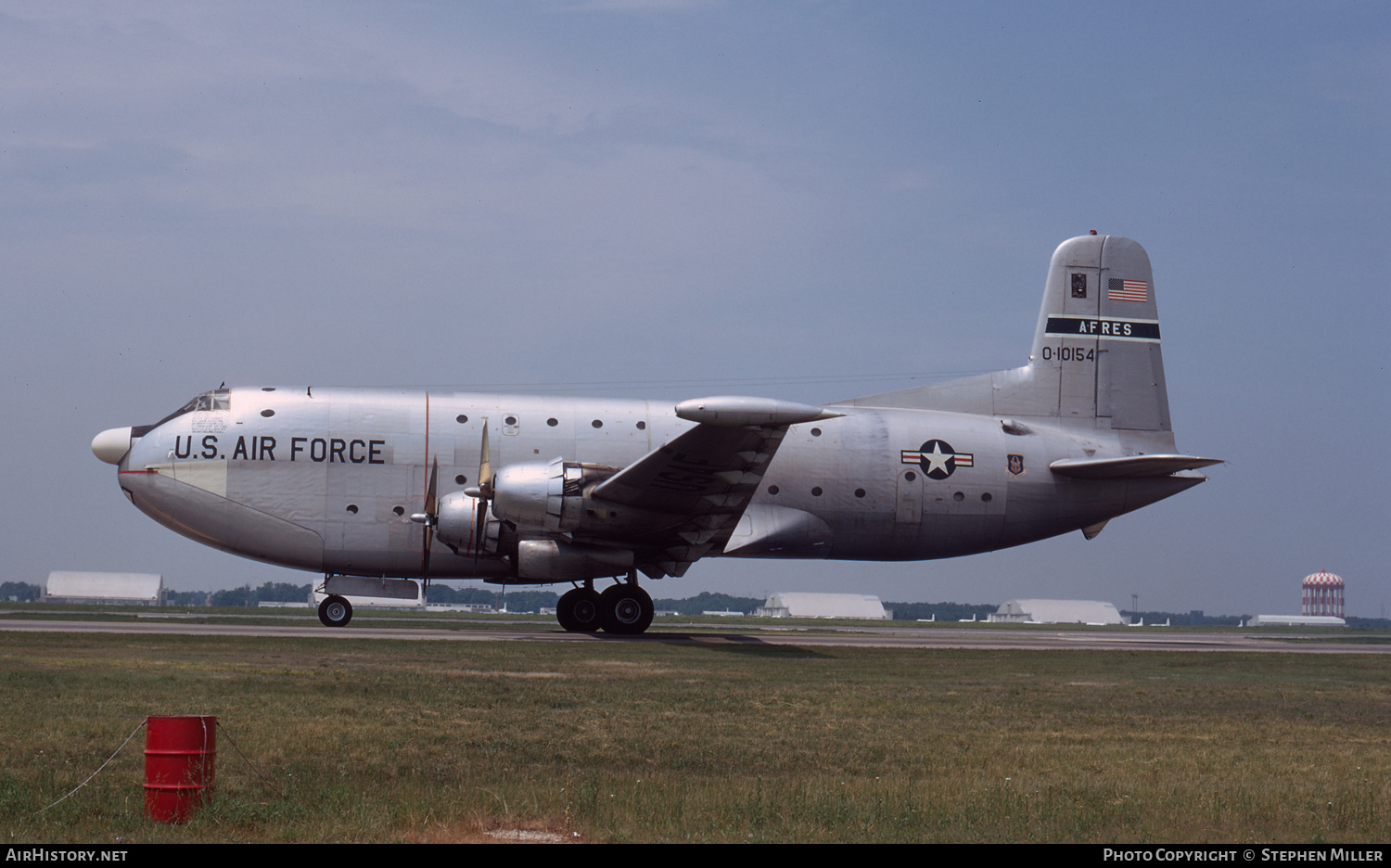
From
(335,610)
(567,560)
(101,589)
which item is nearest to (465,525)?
(567,560)

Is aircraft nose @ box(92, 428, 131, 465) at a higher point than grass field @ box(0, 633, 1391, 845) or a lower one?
higher

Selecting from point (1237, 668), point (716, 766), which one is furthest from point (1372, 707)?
point (716, 766)

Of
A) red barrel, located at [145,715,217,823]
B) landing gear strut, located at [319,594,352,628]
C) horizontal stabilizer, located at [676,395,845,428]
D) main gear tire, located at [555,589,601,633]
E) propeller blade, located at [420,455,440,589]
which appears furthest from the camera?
landing gear strut, located at [319,594,352,628]

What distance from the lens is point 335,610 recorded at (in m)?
28.2

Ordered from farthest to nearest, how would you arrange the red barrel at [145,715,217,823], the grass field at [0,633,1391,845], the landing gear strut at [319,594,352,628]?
the landing gear strut at [319,594,352,628] < the grass field at [0,633,1391,845] < the red barrel at [145,715,217,823]

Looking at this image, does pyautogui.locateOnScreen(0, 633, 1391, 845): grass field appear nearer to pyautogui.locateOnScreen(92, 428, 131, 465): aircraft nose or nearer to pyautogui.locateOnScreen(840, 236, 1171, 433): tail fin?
pyautogui.locateOnScreen(92, 428, 131, 465): aircraft nose

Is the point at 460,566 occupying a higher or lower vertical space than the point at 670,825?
higher

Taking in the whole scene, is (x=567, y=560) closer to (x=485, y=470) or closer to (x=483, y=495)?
(x=483, y=495)

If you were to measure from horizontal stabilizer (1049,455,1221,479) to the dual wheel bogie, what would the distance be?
1090 cm

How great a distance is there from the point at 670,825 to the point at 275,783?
335cm

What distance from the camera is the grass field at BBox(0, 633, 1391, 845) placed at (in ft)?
28.6

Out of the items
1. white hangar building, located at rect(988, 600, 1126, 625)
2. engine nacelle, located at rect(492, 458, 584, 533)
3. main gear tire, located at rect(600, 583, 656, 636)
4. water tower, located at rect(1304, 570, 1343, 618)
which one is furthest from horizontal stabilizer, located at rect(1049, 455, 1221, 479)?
water tower, located at rect(1304, 570, 1343, 618)
